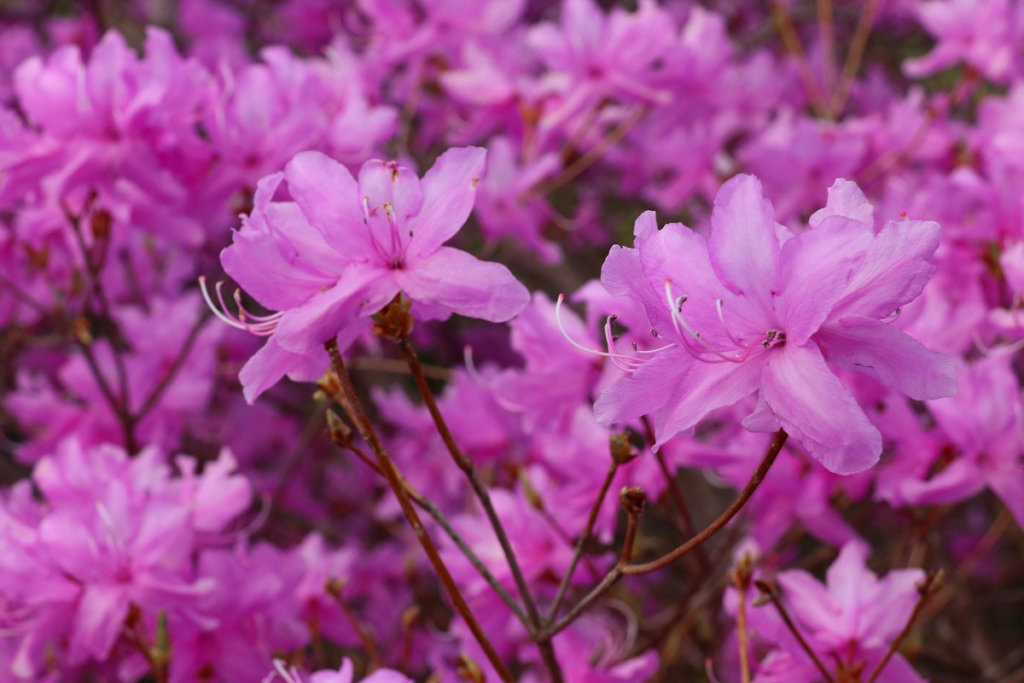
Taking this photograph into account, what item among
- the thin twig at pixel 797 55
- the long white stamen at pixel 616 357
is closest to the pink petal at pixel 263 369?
the long white stamen at pixel 616 357

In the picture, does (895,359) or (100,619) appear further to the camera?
(100,619)

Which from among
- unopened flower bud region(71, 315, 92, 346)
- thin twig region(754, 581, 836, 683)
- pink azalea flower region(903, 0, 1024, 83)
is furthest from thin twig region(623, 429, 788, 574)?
pink azalea flower region(903, 0, 1024, 83)

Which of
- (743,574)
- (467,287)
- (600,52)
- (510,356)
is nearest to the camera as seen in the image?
(467,287)

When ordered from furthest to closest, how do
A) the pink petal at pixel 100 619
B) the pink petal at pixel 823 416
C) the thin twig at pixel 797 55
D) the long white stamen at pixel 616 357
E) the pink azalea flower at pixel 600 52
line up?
the thin twig at pixel 797 55
the pink azalea flower at pixel 600 52
the pink petal at pixel 100 619
the long white stamen at pixel 616 357
the pink petal at pixel 823 416

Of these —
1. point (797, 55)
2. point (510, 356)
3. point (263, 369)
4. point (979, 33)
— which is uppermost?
point (263, 369)

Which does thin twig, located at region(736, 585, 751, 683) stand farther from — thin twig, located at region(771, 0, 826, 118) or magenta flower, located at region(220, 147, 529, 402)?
thin twig, located at region(771, 0, 826, 118)

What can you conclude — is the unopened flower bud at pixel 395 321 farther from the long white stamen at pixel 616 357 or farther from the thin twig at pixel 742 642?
the thin twig at pixel 742 642

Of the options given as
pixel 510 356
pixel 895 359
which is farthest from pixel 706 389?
pixel 510 356

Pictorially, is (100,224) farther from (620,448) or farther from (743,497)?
(743,497)

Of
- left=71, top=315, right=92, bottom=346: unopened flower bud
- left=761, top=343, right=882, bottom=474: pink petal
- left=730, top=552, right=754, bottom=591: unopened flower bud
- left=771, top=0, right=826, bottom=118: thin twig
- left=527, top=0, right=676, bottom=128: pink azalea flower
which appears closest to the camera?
left=761, top=343, right=882, bottom=474: pink petal
